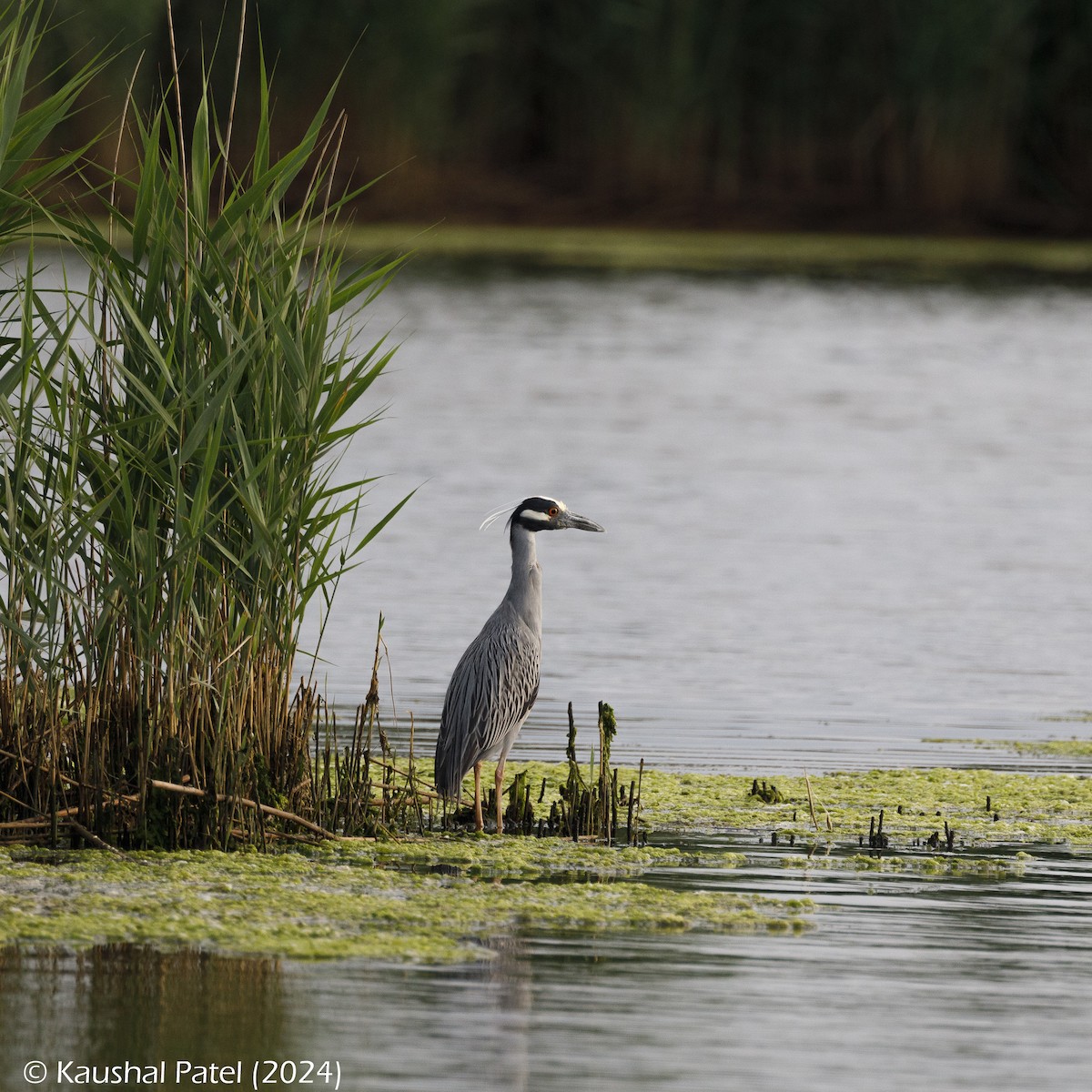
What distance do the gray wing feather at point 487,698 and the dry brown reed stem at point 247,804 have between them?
0.58m

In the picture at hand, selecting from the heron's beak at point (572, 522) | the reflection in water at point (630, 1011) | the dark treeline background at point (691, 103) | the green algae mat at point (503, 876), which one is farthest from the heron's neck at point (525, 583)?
the dark treeline background at point (691, 103)

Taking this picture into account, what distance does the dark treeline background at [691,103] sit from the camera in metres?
26.6

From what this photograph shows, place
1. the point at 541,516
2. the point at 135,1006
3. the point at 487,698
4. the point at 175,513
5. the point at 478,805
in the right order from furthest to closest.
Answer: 1. the point at 541,516
2. the point at 487,698
3. the point at 478,805
4. the point at 175,513
5. the point at 135,1006

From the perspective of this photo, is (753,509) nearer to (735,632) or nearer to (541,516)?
(735,632)

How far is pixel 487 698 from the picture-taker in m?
7.08

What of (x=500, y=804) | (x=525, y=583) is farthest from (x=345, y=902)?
(x=525, y=583)

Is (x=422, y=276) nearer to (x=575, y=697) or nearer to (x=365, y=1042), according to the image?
(x=575, y=697)

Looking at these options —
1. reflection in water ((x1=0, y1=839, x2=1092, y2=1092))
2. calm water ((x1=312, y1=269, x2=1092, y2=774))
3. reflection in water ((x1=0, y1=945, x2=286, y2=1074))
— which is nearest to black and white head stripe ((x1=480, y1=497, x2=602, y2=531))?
calm water ((x1=312, y1=269, x2=1092, y2=774))

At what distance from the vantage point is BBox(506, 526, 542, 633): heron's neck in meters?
7.31

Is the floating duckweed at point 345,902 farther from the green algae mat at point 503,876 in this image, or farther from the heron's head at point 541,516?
the heron's head at point 541,516

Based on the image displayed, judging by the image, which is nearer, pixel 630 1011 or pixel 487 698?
pixel 630 1011

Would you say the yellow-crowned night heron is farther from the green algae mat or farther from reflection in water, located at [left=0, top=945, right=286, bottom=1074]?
reflection in water, located at [left=0, top=945, right=286, bottom=1074]

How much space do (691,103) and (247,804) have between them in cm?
2238

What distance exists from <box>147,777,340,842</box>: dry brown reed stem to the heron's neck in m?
1.06
